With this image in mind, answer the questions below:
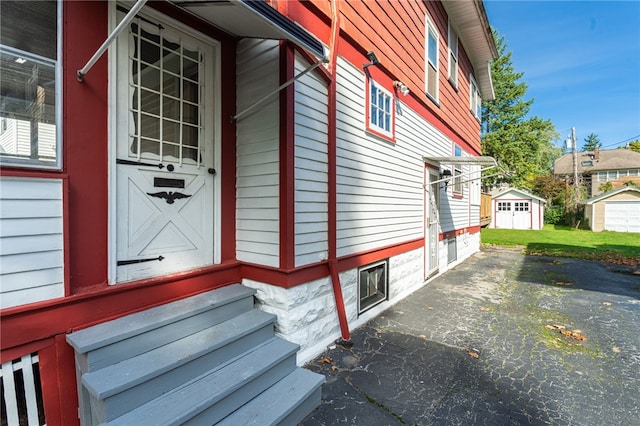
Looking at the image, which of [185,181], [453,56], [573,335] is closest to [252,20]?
[185,181]

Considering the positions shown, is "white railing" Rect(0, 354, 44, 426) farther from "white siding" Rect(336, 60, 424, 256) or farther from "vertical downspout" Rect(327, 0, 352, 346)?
"white siding" Rect(336, 60, 424, 256)

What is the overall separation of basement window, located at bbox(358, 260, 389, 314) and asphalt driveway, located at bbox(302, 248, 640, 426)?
0.26m

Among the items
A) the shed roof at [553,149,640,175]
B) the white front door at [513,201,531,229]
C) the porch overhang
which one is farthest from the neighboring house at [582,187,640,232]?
the porch overhang

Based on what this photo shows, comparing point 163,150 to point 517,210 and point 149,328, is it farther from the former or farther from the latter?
point 517,210

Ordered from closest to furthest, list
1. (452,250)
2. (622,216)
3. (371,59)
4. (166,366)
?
(166,366) → (371,59) → (452,250) → (622,216)

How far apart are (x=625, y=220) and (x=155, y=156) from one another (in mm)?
26915

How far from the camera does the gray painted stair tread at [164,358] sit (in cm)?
174

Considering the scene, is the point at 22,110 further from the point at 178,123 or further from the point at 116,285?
the point at 116,285

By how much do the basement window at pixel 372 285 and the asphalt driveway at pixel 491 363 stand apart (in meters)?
0.26

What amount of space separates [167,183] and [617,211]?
26.6 metres

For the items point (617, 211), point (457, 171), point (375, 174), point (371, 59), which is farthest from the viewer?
point (617, 211)

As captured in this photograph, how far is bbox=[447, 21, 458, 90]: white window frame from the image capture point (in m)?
7.83

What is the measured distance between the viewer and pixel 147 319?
2.21 meters

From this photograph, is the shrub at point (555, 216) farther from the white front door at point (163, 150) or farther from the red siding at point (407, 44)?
the white front door at point (163, 150)
